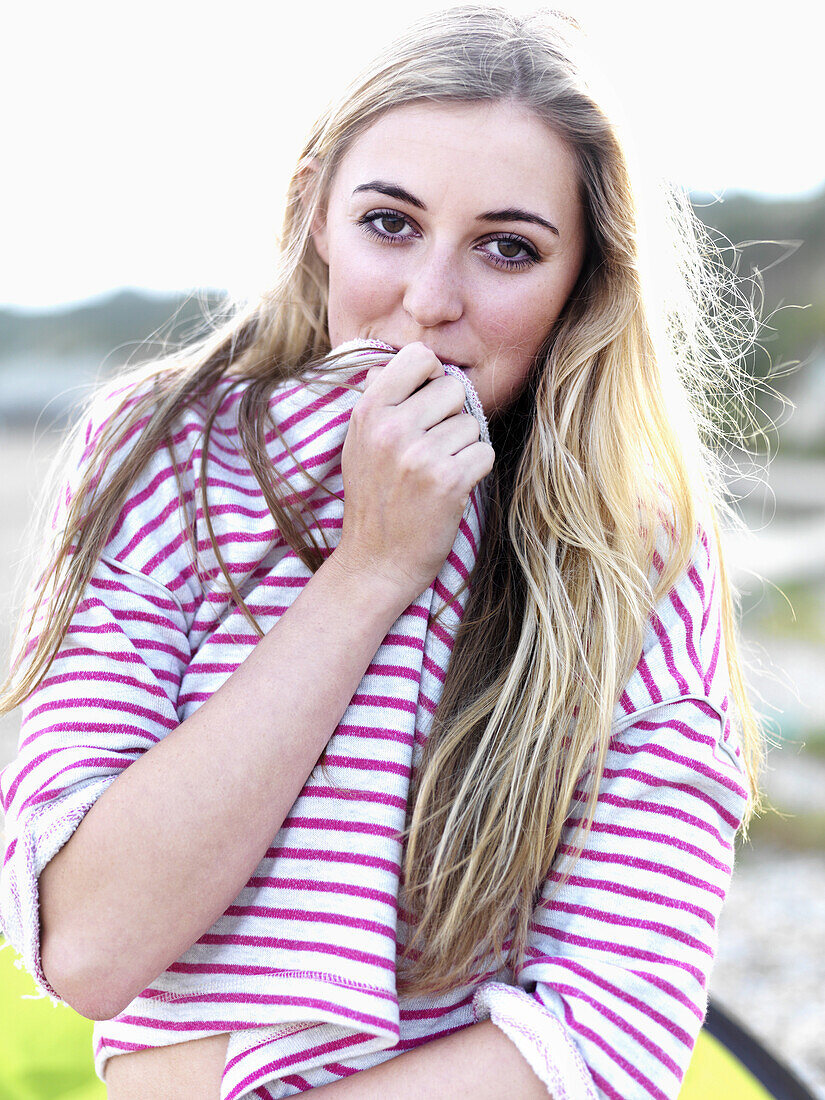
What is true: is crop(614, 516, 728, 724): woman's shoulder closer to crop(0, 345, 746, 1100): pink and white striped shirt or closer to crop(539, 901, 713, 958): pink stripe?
crop(0, 345, 746, 1100): pink and white striped shirt

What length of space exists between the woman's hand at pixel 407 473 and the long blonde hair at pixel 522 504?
120mm

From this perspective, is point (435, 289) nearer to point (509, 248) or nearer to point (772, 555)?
point (509, 248)

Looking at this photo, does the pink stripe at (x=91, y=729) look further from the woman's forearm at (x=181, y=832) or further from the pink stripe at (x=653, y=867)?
the pink stripe at (x=653, y=867)

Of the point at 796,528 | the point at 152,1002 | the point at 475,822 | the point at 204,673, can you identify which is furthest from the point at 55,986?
the point at 796,528

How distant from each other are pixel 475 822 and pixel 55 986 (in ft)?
1.72

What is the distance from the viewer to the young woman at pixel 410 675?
3.67ft

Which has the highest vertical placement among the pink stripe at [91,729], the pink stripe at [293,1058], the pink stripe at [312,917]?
the pink stripe at [91,729]

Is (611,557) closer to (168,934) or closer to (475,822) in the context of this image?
(475,822)

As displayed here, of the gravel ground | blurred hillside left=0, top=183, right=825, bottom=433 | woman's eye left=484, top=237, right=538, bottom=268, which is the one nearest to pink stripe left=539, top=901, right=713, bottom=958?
woman's eye left=484, top=237, right=538, bottom=268

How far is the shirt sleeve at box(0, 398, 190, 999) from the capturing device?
1.12m

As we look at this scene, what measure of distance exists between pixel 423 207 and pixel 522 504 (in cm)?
44

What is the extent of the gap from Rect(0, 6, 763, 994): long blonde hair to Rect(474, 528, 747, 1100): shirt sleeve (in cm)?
4

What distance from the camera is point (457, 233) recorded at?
127 centimetres

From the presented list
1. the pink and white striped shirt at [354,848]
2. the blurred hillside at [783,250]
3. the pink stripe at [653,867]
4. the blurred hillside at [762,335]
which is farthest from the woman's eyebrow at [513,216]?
the blurred hillside at [783,250]
